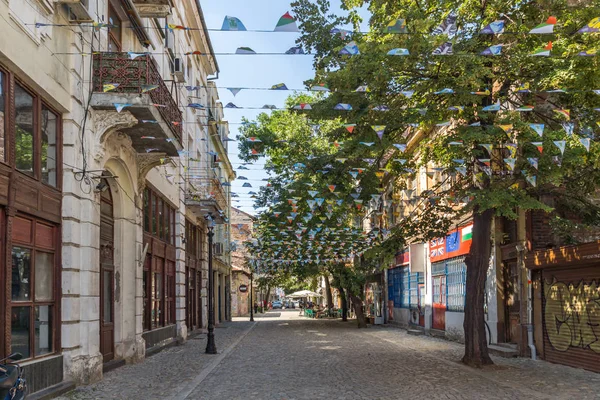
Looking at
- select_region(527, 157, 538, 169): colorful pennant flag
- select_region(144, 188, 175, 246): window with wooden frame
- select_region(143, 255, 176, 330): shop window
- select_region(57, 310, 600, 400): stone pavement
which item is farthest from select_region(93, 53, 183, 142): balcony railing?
select_region(143, 255, 176, 330): shop window

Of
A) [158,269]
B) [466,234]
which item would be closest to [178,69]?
[158,269]

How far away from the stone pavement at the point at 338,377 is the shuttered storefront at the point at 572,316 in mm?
354

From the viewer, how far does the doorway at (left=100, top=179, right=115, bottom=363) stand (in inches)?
601

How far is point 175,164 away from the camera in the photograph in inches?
922

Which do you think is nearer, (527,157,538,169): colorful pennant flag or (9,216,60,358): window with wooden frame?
(9,216,60,358): window with wooden frame

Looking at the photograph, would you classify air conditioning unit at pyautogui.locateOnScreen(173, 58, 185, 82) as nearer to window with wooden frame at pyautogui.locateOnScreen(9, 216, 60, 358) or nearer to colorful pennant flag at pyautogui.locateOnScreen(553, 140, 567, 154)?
window with wooden frame at pyautogui.locateOnScreen(9, 216, 60, 358)

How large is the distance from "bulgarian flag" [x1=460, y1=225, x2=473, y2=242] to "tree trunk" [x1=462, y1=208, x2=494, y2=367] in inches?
282

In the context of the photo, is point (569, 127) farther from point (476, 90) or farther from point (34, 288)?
point (34, 288)

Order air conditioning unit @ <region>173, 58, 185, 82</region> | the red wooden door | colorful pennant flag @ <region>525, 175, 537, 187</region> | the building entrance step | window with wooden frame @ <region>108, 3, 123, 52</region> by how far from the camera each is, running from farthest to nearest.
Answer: the red wooden door < air conditioning unit @ <region>173, 58, 185, 82</region> < the building entrance step < window with wooden frame @ <region>108, 3, 123, 52</region> < colorful pennant flag @ <region>525, 175, 537, 187</region>

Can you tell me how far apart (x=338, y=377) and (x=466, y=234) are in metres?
10.8

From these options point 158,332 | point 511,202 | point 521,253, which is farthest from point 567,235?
point 158,332

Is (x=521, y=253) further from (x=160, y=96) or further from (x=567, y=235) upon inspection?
(x=160, y=96)

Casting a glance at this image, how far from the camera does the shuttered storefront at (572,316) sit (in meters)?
14.0

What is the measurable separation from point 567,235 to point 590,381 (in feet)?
15.4
